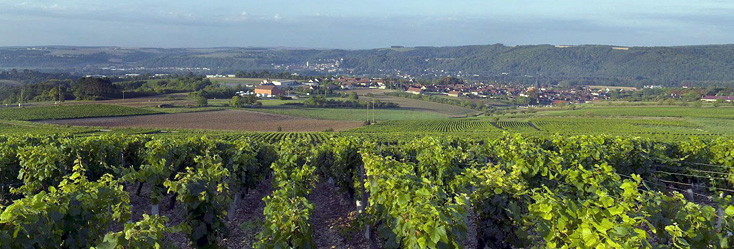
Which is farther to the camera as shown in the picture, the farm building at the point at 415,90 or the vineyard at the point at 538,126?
the farm building at the point at 415,90

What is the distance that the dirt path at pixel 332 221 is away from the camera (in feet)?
30.5

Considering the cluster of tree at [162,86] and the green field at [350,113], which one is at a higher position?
the cluster of tree at [162,86]

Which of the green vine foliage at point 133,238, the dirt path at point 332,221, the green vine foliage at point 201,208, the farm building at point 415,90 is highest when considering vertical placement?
the green vine foliage at point 133,238

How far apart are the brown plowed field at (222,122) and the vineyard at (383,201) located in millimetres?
48736

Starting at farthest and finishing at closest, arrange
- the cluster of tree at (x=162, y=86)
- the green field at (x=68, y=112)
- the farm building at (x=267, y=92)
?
the farm building at (x=267, y=92) < the cluster of tree at (x=162, y=86) < the green field at (x=68, y=112)

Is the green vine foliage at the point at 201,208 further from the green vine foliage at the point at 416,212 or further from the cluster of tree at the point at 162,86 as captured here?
the cluster of tree at the point at 162,86

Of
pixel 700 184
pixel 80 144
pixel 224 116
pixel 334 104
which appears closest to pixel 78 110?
pixel 224 116

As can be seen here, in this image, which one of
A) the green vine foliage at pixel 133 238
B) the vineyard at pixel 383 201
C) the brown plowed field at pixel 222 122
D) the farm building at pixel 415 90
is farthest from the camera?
the farm building at pixel 415 90

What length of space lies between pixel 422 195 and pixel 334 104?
92256 mm

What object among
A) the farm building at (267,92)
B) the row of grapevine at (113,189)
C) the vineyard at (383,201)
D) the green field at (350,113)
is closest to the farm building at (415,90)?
the farm building at (267,92)

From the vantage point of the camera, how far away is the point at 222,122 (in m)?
64.9

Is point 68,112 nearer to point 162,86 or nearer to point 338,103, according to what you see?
point 162,86

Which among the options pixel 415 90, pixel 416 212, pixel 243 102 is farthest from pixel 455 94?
pixel 416 212

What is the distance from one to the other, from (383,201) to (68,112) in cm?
7194
